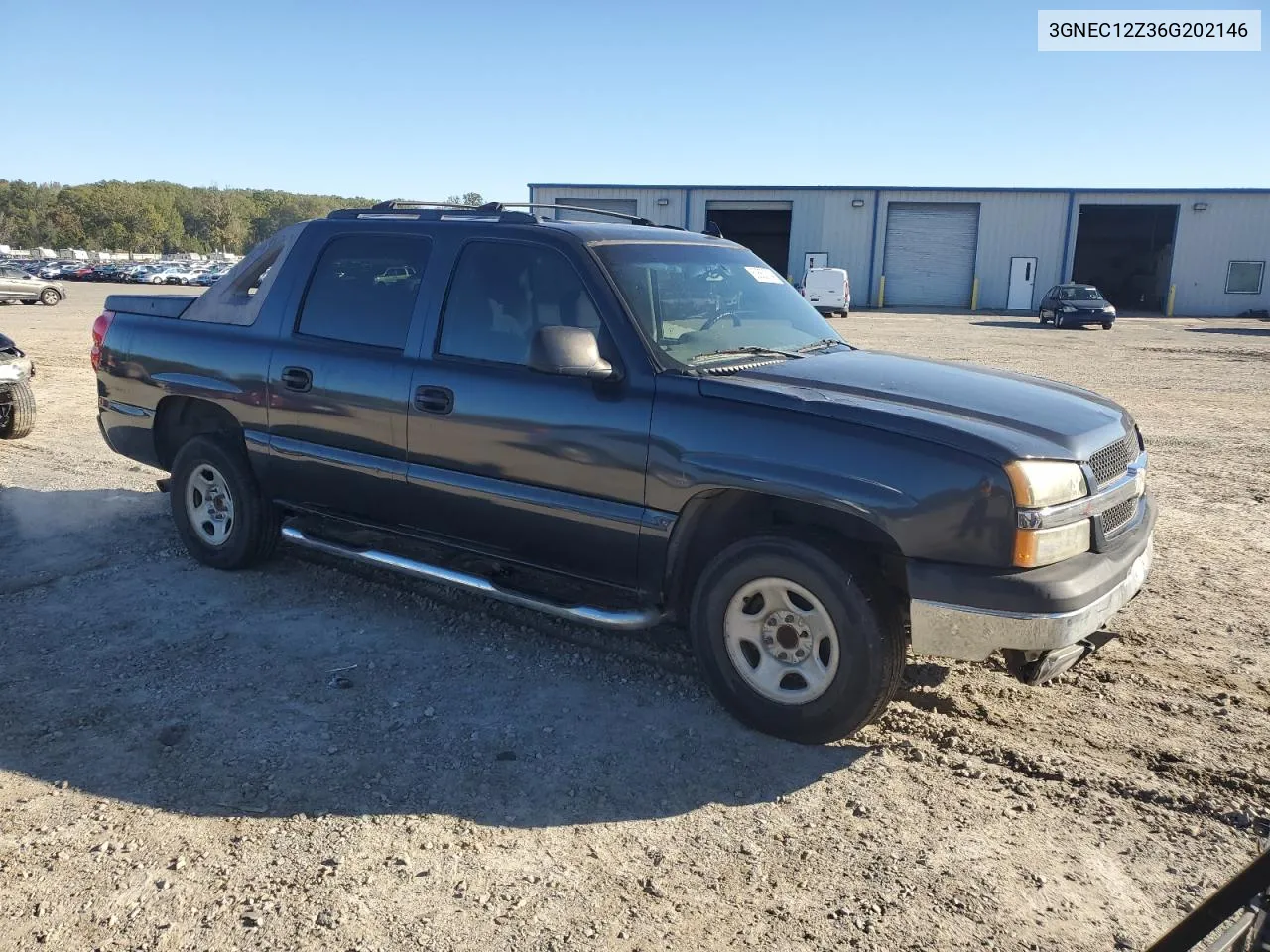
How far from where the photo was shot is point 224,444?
533cm

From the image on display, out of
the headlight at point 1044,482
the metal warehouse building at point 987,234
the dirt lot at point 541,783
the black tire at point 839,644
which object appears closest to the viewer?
the dirt lot at point 541,783

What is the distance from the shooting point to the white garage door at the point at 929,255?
44.5m

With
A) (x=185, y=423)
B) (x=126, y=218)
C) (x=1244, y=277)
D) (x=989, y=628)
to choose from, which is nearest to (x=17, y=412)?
(x=185, y=423)

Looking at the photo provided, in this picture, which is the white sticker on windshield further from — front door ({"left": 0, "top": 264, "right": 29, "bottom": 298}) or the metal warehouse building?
the metal warehouse building

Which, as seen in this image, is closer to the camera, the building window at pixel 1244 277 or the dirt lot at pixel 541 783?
the dirt lot at pixel 541 783

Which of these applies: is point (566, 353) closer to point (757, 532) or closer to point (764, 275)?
point (757, 532)

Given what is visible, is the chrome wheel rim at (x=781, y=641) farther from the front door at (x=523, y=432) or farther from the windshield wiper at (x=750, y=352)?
the windshield wiper at (x=750, y=352)

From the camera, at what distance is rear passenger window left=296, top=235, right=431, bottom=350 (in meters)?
4.65

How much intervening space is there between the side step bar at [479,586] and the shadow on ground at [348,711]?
12.5 inches

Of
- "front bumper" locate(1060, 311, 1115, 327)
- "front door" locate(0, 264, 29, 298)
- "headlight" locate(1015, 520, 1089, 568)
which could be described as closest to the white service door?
"front bumper" locate(1060, 311, 1115, 327)

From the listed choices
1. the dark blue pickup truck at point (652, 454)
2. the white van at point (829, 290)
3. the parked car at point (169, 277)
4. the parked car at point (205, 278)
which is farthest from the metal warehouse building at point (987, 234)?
the dark blue pickup truck at point (652, 454)

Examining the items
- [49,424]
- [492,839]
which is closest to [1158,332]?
[49,424]

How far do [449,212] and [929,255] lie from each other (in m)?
43.6

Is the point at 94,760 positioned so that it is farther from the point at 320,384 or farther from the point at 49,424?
the point at 49,424
